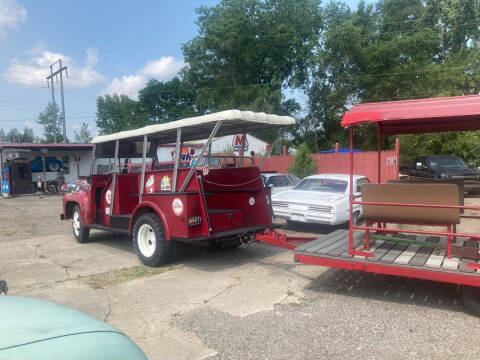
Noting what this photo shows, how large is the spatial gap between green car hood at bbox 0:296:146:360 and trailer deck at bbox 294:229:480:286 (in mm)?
3397

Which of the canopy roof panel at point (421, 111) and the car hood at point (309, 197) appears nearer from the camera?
the canopy roof panel at point (421, 111)

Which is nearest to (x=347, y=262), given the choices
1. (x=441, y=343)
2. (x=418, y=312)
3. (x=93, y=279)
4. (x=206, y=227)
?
(x=418, y=312)

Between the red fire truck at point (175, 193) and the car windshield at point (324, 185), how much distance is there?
2.98m

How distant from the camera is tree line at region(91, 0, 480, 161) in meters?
30.9

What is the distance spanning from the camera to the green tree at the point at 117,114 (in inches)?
2064

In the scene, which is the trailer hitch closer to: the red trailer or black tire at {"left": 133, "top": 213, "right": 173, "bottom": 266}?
the red trailer

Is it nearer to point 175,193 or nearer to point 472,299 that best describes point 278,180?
point 175,193

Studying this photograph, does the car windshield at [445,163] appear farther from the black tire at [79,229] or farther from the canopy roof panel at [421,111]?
the black tire at [79,229]

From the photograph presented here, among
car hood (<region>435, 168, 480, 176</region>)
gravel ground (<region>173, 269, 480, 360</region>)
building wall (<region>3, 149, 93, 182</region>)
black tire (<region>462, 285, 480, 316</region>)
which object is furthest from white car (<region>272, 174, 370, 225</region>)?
building wall (<region>3, 149, 93, 182</region>)

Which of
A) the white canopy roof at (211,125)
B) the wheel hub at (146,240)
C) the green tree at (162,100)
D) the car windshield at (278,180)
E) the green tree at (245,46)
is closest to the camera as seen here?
the white canopy roof at (211,125)

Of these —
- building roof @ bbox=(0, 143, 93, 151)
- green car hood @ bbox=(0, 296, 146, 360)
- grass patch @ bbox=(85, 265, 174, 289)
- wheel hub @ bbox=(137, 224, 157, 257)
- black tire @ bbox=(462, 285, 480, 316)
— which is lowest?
grass patch @ bbox=(85, 265, 174, 289)

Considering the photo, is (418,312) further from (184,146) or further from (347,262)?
(184,146)

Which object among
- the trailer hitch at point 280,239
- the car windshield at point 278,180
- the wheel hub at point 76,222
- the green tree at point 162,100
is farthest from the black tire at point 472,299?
the green tree at point 162,100

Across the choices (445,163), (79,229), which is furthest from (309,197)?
(445,163)
